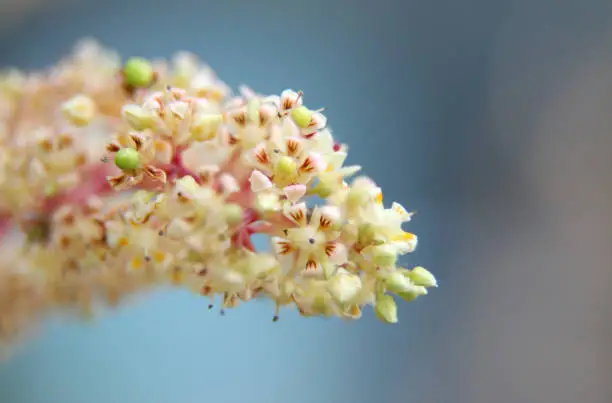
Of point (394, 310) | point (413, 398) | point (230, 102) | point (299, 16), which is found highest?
point (299, 16)

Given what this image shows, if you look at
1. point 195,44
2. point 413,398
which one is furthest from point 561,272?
point 195,44

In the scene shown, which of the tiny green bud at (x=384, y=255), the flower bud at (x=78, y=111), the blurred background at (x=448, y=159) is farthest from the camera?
the blurred background at (x=448, y=159)

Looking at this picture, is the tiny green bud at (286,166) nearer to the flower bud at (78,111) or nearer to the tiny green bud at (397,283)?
the tiny green bud at (397,283)

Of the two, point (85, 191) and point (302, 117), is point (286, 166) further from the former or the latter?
point (85, 191)

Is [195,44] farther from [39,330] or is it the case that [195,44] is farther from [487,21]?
[39,330]

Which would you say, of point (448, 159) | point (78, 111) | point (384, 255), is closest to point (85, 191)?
point (78, 111)

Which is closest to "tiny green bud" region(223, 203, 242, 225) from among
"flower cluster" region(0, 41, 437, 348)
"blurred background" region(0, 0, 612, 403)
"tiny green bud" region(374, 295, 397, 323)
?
"flower cluster" region(0, 41, 437, 348)

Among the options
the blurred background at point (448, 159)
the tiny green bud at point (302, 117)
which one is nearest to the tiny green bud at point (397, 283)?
the tiny green bud at point (302, 117)
